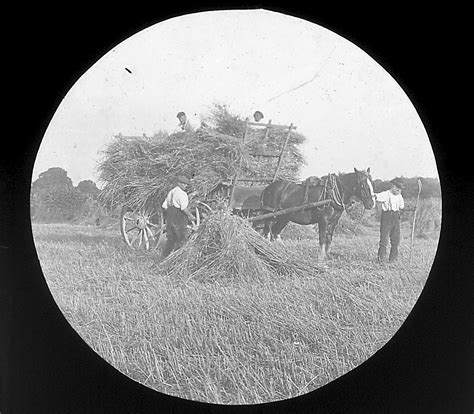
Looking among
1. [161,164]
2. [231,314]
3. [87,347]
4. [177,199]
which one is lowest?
[87,347]

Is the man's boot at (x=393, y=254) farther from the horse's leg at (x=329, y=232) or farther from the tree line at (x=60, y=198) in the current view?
the tree line at (x=60, y=198)

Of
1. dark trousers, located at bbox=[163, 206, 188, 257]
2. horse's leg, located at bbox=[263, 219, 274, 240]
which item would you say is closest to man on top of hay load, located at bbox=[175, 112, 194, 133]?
dark trousers, located at bbox=[163, 206, 188, 257]

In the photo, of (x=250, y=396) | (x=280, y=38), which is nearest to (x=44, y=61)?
(x=280, y=38)

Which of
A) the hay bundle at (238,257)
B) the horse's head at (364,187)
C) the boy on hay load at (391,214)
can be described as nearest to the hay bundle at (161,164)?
the hay bundle at (238,257)

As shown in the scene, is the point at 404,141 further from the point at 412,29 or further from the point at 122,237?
the point at 122,237

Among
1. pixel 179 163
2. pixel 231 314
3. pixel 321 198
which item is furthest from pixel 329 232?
pixel 179 163

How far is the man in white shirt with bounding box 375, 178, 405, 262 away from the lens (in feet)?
7.48

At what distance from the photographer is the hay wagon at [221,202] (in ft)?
7.54

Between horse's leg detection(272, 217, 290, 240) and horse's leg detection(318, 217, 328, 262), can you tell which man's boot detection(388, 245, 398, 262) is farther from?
horse's leg detection(272, 217, 290, 240)

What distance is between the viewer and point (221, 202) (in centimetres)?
231

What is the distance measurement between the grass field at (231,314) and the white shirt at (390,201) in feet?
0.30

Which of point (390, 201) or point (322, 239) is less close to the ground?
point (390, 201)

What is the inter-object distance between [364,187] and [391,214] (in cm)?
13

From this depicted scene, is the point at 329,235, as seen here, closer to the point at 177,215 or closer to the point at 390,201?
the point at 390,201
